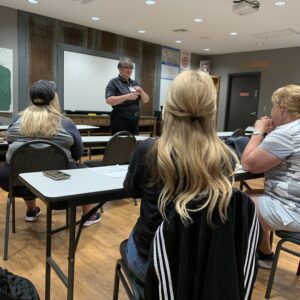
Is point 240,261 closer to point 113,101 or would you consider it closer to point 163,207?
point 163,207

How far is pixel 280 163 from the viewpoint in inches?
67.0

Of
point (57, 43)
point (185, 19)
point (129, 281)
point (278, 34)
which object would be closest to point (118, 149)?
point (129, 281)

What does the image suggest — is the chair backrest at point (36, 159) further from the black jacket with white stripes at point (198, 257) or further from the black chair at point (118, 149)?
the black jacket with white stripes at point (198, 257)

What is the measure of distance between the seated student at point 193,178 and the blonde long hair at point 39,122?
1.26 metres

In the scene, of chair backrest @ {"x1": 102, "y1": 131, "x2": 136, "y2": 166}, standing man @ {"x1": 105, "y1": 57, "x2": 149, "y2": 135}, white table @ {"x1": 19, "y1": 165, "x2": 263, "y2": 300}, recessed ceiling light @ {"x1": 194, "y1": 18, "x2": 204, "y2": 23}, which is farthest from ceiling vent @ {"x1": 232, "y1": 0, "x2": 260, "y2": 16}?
white table @ {"x1": 19, "y1": 165, "x2": 263, "y2": 300}

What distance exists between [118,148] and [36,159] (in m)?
0.98

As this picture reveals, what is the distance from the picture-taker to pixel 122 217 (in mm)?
3068

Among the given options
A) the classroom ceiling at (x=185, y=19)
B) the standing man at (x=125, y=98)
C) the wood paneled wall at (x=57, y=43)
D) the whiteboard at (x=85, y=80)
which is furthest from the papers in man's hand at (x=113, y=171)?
the whiteboard at (x=85, y=80)

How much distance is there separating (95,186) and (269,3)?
14.2 ft

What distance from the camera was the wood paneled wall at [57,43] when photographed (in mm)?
5886

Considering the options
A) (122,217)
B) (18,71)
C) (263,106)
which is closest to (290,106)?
(122,217)

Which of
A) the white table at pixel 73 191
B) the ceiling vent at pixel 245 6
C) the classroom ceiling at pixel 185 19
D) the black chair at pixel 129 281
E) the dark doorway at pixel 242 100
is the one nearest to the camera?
the black chair at pixel 129 281

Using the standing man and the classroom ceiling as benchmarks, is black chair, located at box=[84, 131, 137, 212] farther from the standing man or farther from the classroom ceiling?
the classroom ceiling

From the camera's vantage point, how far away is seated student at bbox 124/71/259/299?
2.96ft
